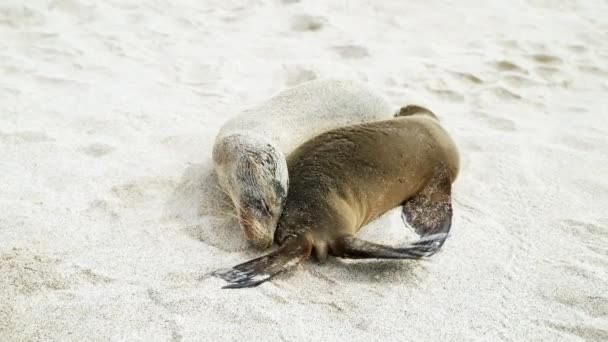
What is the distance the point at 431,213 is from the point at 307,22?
304cm

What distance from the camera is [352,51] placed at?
16.5 feet

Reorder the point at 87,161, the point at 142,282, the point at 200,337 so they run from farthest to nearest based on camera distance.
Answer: the point at 87,161 → the point at 142,282 → the point at 200,337

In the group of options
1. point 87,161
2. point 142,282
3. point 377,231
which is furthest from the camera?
point 87,161

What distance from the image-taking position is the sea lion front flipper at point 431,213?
2.68 meters

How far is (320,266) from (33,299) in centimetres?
106

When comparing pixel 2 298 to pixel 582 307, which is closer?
pixel 2 298

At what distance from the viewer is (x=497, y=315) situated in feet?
7.46

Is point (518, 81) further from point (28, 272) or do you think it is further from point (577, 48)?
point (28, 272)

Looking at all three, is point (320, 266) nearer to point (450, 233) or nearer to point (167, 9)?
point (450, 233)

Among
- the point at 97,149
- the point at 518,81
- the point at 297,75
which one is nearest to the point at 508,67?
the point at 518,81

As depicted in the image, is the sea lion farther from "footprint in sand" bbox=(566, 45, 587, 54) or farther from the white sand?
"footprint in sand" bbox=(566, 45, 587, 54)

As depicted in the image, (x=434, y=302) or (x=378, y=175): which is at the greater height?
(x=378, y=175)

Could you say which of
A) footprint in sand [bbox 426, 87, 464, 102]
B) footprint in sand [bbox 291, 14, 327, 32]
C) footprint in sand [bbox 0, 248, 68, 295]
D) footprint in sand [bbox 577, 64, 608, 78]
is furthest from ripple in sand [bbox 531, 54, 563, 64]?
footprint in sand [bbox 0, 248, 68, 295]

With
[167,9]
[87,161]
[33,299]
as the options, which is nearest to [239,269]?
[33,299]
